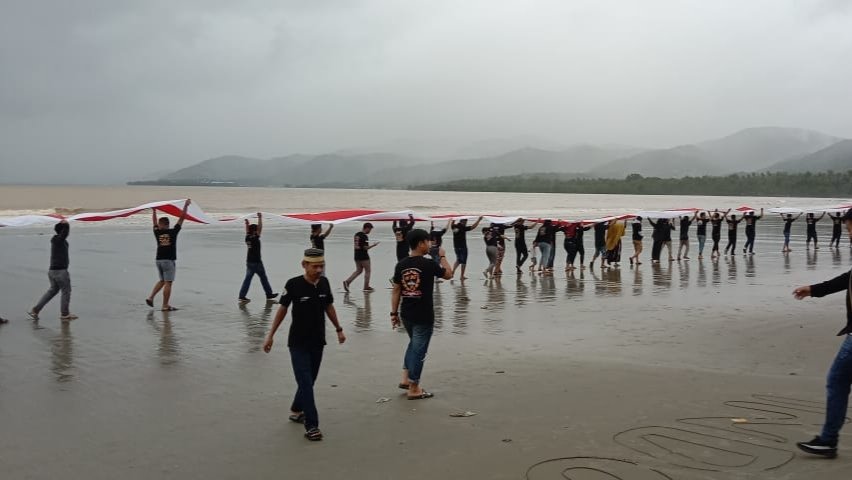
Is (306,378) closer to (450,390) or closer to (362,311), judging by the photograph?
(450,390)

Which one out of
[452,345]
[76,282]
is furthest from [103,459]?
[76,282]

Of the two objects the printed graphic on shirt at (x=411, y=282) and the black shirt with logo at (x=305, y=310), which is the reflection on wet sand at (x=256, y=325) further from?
the black shirt with logo at (x=305, y=310)

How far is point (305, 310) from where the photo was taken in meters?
6.62

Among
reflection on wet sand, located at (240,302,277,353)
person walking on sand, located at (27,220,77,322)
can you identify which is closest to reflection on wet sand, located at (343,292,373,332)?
reflection on wet sand, located at (240,302,277,353)

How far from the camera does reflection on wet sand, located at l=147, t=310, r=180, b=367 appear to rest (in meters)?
9.29

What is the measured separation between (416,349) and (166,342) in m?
4.74

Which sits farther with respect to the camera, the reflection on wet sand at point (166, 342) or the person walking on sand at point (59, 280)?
the person walking on sand at point (59, 280)

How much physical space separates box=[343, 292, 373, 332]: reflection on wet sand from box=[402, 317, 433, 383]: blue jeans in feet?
12.8

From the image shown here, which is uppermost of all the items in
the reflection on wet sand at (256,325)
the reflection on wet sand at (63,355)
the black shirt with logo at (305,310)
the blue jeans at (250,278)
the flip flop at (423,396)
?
the black shirt with logo at (305,310)

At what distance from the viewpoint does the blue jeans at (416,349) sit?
24.4 feet

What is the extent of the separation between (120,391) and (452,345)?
445 cm

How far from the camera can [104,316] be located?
1280 cm

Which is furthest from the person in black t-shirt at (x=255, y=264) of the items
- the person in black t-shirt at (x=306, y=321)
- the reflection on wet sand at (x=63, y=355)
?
the person in black t-shirt at (x=306, y=321)

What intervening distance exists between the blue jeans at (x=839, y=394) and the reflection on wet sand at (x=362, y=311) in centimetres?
714
